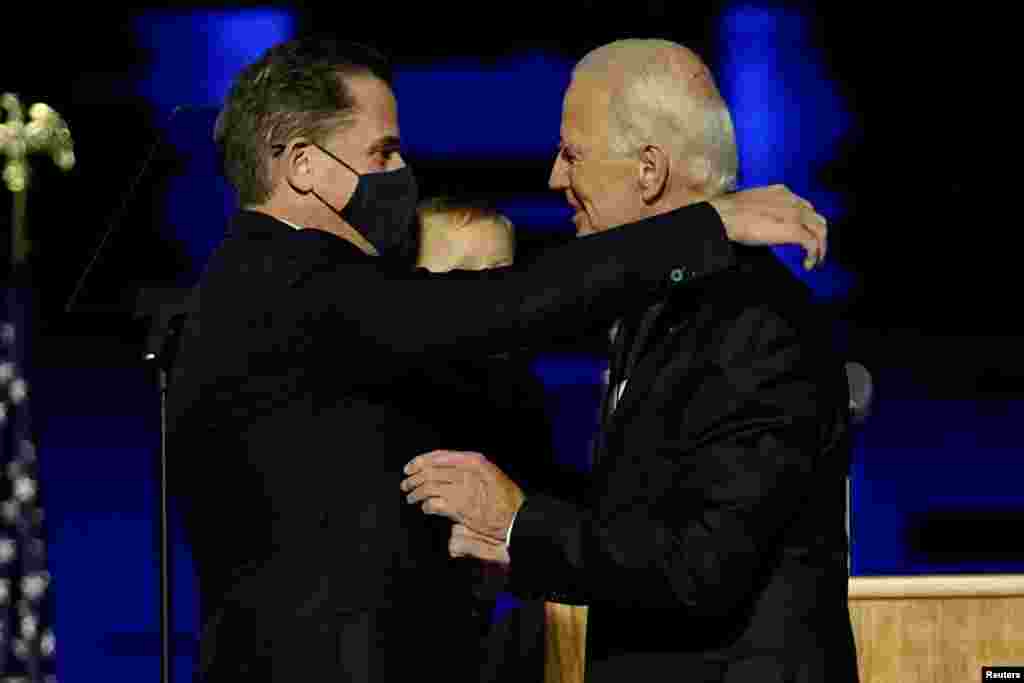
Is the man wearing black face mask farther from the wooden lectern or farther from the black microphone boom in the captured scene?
the black microphone boom

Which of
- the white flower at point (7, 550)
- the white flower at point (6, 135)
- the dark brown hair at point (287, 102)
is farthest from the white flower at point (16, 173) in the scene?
the dark brown hair at point (287, 102)

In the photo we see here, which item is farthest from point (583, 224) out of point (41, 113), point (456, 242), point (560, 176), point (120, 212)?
point (41, 113)

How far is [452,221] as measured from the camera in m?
3.01

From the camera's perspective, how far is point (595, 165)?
78.3 inches

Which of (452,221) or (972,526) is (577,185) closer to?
(452,221)

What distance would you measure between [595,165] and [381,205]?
1.01 ft

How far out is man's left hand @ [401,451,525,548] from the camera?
1884mm

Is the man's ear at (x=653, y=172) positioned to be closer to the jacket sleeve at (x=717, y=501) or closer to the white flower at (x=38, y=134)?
the jacket sleeve at (x=717, y=501)

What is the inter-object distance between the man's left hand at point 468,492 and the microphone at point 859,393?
1322 mm

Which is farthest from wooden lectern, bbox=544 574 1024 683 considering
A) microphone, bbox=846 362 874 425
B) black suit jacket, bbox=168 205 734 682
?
black suit jacket, bbox=168 205 734 682

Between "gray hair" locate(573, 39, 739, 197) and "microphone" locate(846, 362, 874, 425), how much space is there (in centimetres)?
124

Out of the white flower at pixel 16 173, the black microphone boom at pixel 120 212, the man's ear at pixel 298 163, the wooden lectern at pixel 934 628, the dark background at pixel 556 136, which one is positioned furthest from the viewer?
the dark background at pixel 556 136

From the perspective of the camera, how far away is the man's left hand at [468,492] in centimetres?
188

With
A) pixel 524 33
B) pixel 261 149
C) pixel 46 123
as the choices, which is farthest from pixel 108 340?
pixel 261 149
